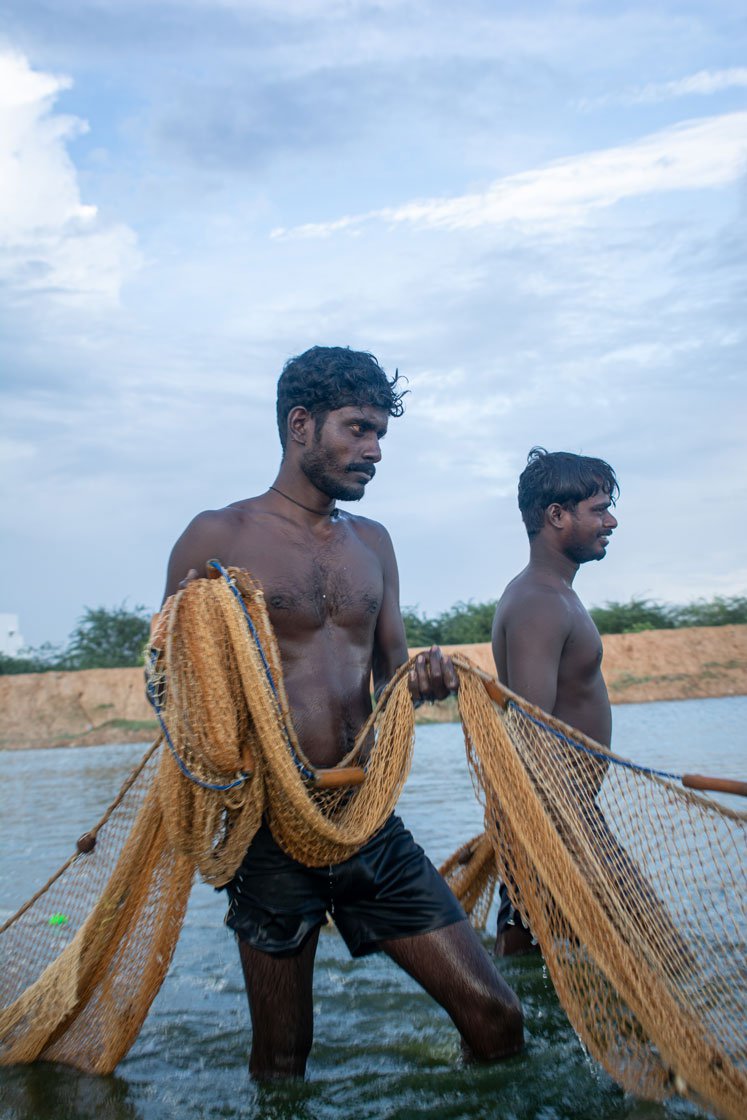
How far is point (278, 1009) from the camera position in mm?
3352

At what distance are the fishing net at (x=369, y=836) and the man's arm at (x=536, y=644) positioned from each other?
59 centimetres

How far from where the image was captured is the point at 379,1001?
5.07 m

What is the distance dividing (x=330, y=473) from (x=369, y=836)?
1.21 m

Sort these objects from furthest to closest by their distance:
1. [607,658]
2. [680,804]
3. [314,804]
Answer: [607,658], [680,804], [314,804]

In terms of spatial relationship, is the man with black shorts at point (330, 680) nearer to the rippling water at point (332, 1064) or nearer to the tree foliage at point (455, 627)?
the rippling water at point (332, 1064)

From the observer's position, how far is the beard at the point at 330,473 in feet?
12.4

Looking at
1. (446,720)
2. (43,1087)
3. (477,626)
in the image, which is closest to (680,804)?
(43,1087)

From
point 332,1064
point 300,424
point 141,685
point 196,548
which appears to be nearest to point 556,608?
point 300,424

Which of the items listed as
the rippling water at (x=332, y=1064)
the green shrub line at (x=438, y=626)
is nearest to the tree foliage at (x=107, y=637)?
the green shrub line at (x=438, y=626)

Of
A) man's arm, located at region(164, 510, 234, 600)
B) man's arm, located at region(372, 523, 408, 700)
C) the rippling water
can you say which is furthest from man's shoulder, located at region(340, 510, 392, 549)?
the rippling water

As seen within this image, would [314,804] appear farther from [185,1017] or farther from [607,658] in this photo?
[607,658]

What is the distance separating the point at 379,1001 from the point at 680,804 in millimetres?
2202

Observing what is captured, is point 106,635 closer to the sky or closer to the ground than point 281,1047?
closer to the sky

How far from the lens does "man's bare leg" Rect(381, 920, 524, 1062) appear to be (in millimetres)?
3330
